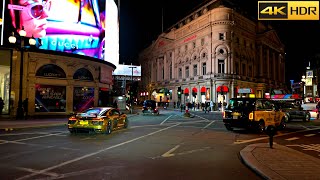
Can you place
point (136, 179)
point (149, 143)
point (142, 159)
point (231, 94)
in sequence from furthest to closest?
point (231, 94), point (149, 143), point (142, 159), point (136, 179)

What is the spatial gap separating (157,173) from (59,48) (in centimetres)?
2552

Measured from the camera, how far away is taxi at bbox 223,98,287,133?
51.3 ft

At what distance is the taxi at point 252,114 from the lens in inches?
615

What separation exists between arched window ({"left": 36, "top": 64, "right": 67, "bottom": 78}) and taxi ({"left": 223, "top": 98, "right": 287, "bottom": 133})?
62.8ft

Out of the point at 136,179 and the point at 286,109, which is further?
the point at 286,109

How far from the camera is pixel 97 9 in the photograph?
114 ft

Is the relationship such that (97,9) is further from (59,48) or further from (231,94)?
(231,94)

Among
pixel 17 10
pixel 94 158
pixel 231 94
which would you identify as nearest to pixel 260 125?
pixel 94 158

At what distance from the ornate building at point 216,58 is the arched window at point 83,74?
19.0m

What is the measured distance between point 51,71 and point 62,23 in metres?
5.23

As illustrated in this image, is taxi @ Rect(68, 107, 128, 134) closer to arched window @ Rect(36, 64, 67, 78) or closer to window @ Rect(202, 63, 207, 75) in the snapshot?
arched window @ Rect(36, 64, 67, 78)

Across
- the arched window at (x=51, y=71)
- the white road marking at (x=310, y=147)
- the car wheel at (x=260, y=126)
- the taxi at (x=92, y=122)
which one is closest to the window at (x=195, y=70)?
the arched window at (x=51, y=71)

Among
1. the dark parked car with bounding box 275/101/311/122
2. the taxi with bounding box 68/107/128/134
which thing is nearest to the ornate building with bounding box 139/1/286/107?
the dark parked car with bounding box 275/101/311/122

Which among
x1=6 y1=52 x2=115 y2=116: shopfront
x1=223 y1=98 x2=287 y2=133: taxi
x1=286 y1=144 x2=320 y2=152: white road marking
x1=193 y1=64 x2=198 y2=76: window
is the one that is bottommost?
x1=286 y1=144 x2=320 y2=152: white road marking
